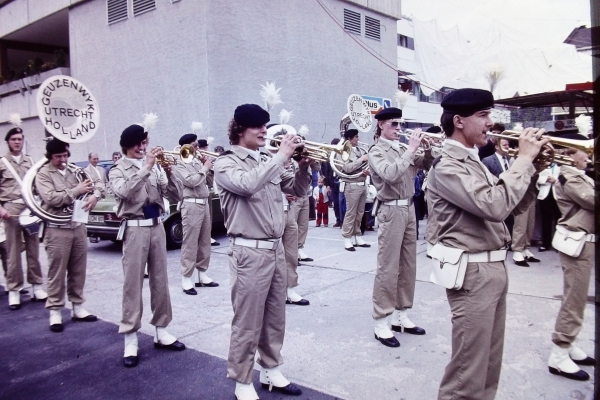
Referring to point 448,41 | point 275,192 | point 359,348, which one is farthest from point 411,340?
point 448,41

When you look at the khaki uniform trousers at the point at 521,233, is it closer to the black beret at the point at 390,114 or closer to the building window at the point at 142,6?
the black beret at the point at 390,114

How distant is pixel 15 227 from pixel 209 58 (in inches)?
336

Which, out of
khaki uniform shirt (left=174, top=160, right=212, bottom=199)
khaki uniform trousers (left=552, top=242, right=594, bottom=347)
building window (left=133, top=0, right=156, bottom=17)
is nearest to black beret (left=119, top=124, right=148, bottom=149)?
khaki uniform shirt (left=174, top=160, right=212, bottom=199)

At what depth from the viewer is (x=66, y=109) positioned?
5344 millimetres

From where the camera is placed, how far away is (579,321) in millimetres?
3787

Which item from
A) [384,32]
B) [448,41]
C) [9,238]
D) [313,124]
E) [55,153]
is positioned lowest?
[9,238]

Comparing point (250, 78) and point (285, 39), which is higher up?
point (285, 39)

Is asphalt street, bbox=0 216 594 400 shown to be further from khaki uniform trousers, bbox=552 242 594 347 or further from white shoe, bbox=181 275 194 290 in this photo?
khaki uniform trousers, bbox=552 242 594 347

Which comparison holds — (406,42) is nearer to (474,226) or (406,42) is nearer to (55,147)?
(55,147)

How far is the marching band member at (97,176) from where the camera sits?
5.80m

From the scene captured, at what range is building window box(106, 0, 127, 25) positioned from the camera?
15961mm

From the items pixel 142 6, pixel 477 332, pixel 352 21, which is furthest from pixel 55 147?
pixel 352 21

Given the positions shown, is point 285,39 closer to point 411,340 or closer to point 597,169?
point 411,340

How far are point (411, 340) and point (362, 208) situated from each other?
16.1 feet
